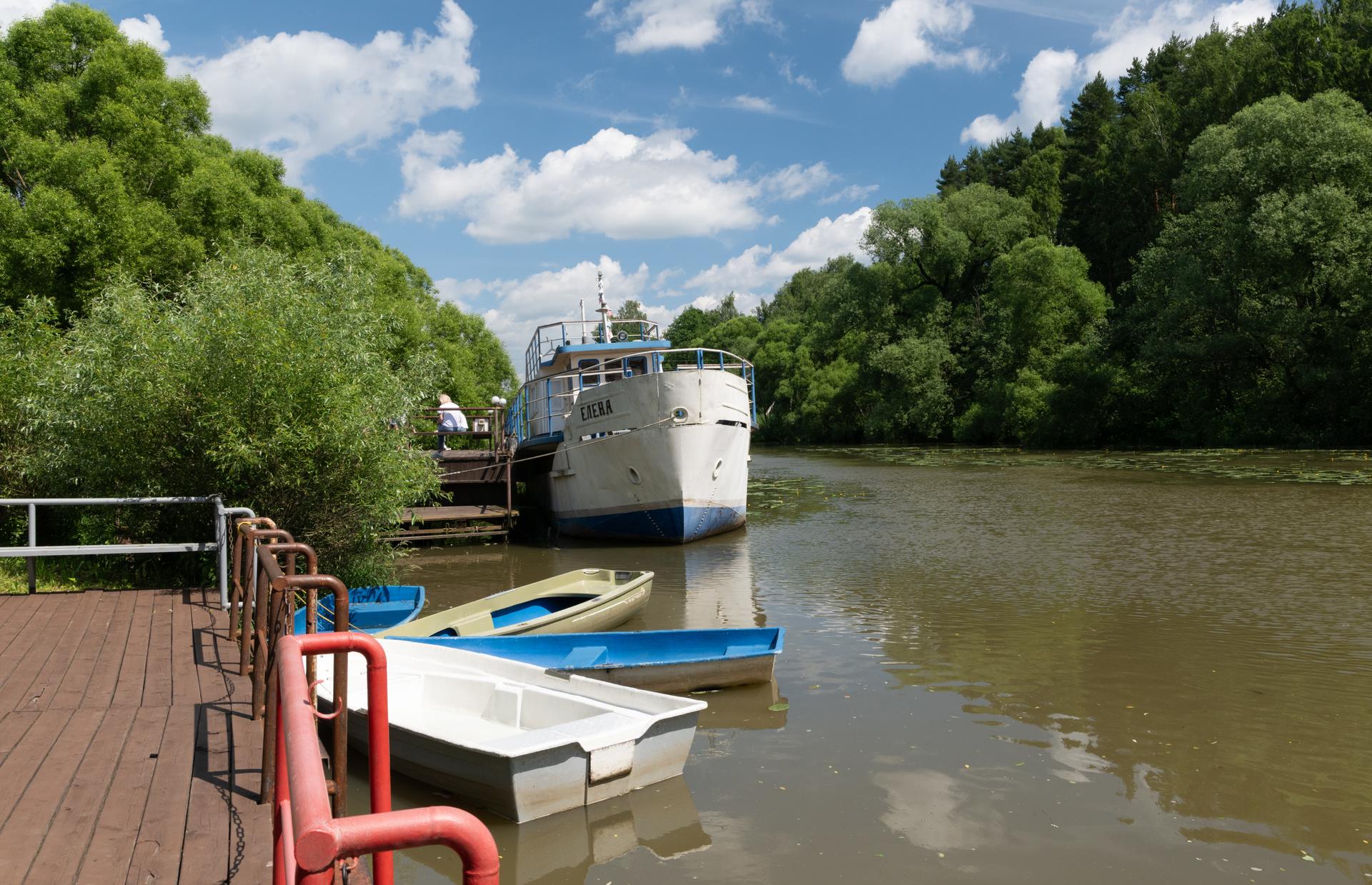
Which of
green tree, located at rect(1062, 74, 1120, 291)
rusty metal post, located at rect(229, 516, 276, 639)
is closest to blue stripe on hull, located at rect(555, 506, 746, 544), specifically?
rusty metal post, located at rect(229, 516, 276, 639)

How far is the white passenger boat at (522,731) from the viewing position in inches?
217

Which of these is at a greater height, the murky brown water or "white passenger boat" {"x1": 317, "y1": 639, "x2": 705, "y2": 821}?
"white passenger boat" {"x1": 317, "y1": 639, "x2": 705, "y2": 821}

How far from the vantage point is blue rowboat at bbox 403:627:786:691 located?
25.3 ft

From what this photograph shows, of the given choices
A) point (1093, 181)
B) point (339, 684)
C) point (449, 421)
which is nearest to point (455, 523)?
point (449, 421)

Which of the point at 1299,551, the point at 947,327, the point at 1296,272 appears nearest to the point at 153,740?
the point at 1299,551

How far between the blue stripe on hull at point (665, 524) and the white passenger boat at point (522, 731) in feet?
37.7

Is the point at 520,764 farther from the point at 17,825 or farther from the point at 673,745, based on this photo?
the point at 17,825

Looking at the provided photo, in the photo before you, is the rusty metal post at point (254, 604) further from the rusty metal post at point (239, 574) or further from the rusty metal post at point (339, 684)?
the rusty metal post at point (339, 684)

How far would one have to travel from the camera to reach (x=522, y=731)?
6.23 m

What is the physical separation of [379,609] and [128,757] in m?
5.52

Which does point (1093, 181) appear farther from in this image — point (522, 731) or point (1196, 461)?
point (522, 731)

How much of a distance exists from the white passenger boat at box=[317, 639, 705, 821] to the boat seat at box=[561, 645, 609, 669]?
0.75 m

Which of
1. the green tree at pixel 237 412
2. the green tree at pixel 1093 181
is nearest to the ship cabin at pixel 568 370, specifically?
the green tree at pixel 237 412

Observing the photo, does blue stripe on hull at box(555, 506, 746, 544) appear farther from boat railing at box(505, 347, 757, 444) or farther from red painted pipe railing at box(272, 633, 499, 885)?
red painted pipe railing at box(272, 633, 499, 885)
